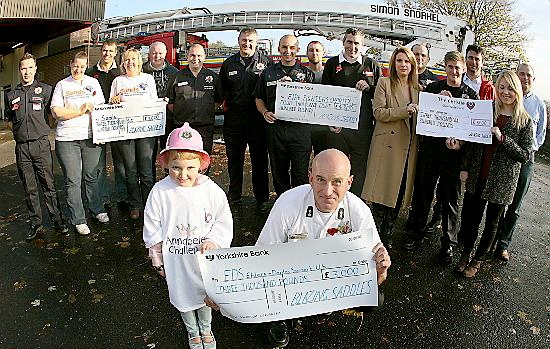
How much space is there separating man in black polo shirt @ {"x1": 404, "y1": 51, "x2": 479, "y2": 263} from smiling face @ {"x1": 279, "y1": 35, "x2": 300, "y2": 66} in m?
1.61

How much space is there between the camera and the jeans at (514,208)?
14.9 feet

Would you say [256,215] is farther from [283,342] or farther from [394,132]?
[283,342]

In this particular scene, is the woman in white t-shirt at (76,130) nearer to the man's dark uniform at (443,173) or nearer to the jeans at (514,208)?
the man's dark uniform at (443,173)

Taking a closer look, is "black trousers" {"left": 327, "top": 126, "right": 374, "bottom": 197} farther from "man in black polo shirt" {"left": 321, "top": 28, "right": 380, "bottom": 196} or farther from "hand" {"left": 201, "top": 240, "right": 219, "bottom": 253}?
"hand" {"left": 201, "top": 240, "right": 219, "bottom": 253}

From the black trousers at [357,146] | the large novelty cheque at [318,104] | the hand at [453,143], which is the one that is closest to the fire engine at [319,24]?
the large novelty cheque at [318,104]

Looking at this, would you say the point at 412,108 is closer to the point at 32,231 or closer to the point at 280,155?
the point at 280,155

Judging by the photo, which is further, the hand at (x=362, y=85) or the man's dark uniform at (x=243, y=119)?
the man's dark uniform at (x=243, y=119)

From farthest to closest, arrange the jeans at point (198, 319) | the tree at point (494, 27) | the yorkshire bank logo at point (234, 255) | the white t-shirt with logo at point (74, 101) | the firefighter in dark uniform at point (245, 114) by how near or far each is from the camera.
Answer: the tree at point (494, 27) < the firefighter in dark uniform at point (245, 114) < the white t-shirt with logo at point (74, 101) < the jeans at point (198, 319) < the yorkshire bank logo at point (234, 255)

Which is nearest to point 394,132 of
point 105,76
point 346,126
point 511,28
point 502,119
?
point 346,126

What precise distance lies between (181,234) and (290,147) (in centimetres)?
288

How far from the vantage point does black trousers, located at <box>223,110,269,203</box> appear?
19.9ft

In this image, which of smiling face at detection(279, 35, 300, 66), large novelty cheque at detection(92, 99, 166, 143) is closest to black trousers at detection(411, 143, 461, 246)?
smiling face at detection(279, 35, 300, 66)

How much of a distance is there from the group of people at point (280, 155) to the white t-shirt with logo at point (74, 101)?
0.05ft

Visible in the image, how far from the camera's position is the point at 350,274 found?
2912 mm
